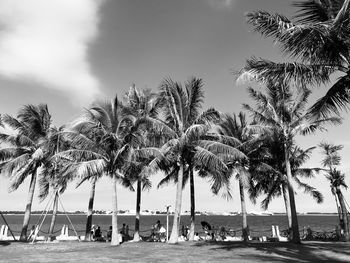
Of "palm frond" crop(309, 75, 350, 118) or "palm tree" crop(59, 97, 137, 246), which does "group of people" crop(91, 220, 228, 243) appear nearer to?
"palm tree" crop(59, 97, 137, 246)

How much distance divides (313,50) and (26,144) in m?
21.1

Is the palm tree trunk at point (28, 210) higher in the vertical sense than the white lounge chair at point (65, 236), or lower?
higher


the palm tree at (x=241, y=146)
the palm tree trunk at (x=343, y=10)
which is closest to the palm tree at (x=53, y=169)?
the palm tree at (x=241, y=146)

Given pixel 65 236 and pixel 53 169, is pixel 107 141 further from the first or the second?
pixel 65 236

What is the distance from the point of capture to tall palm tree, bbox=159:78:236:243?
65.8 feet

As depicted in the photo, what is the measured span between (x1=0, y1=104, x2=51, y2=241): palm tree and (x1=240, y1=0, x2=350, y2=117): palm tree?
59.9 ft

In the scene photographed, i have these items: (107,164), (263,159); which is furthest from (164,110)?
→ (263,159)

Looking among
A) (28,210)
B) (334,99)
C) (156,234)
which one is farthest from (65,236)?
(334,99)

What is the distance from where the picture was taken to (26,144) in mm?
24391

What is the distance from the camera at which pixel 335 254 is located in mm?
13859

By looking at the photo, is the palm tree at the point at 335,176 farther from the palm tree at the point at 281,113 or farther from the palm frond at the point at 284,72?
the palm frond at the point at 284,72

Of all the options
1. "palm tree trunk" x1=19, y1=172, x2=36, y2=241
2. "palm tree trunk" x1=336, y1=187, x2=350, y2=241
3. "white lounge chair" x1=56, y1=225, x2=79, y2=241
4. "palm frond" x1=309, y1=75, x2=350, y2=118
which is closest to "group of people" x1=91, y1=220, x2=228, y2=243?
"white lounge chair" x1=56, y1=225, x2=79, y2=241

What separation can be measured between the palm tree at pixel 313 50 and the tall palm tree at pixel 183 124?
908 cm

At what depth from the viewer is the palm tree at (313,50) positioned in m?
9.60
